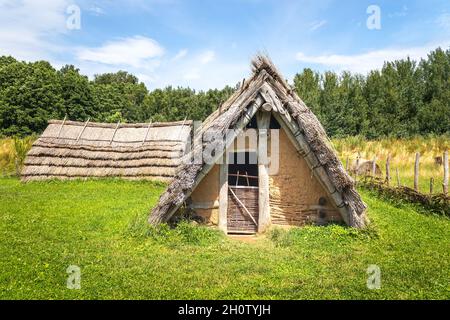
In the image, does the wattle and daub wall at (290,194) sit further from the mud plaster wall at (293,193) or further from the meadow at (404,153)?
the meadow at (404,153)

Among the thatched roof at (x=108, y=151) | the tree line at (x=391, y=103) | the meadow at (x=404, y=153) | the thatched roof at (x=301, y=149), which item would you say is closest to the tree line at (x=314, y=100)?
the tree line at (x=391, y=103)

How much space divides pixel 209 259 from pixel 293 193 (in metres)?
3.29

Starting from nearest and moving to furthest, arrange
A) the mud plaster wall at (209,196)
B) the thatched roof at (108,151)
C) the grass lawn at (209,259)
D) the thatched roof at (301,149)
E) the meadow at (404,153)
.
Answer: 1. the grass lawn at (209,259)
2. the thatched roof at (301,149)
3. the mud plaster wall at (209,196)
4. the thatched roof at (108,151)
5. the meadow at (404,153)

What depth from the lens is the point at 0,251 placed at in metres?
8.09

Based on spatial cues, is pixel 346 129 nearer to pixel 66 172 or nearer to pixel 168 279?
pixel 66 172

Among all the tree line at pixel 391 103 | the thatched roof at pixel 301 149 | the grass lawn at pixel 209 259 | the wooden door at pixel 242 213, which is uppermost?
the tree line at pixel 391 103

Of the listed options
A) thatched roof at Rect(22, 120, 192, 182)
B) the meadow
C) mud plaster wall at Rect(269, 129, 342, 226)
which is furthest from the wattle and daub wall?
the meadow

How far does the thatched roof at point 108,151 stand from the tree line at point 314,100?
28.6 feet

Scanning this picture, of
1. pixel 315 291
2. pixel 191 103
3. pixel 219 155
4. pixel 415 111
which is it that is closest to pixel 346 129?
pixel 415 111

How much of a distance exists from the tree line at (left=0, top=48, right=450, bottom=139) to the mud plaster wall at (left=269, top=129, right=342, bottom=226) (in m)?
18.9

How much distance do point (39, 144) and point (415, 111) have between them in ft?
101

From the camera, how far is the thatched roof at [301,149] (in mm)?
9219

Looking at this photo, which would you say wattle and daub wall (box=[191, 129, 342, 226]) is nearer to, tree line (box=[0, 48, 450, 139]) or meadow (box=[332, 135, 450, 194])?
meadow (box=[332, 135, 450, 194])
